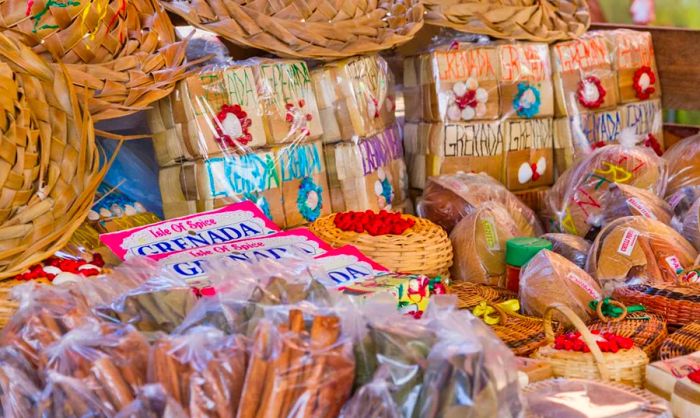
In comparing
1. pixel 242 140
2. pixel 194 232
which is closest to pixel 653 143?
pixel 242 140

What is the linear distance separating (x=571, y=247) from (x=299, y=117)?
805 millimetres

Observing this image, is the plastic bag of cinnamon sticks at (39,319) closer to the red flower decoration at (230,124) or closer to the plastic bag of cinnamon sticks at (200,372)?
the plastic bag of cinnamon sticks at (200,372)

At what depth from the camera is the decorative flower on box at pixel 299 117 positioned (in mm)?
2312

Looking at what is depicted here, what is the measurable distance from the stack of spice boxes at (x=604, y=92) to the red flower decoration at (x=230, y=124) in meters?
1.16

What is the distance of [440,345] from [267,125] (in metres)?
1.19

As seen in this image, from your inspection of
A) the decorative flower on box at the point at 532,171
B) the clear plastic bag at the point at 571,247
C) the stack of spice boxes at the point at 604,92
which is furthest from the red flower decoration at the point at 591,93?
the clear plastic bag at the point at 571,247

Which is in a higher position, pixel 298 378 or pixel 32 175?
pixel 32 175

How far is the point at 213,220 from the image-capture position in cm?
212

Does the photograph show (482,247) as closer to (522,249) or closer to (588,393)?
(522,249)

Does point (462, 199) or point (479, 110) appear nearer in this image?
point (462, 199)

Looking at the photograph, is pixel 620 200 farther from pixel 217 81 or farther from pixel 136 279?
pixel 136 279

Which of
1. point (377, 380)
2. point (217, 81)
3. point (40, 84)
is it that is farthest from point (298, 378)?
point (217, 81)

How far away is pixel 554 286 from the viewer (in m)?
2.11

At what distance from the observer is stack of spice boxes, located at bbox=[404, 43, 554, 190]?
108 inches
